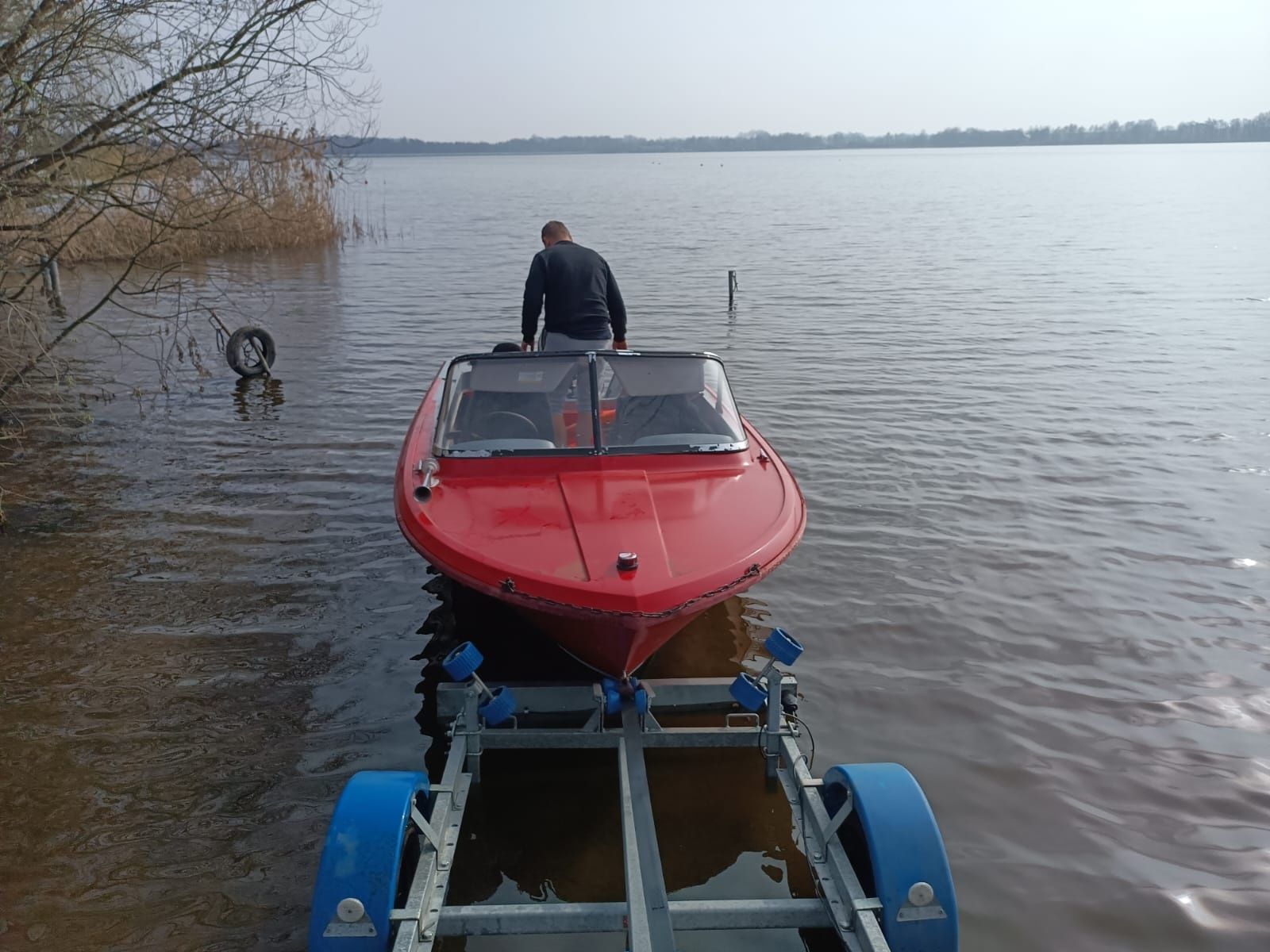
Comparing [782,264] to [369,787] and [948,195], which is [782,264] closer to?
[369,787]

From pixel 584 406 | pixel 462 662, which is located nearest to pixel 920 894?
pixel 462 662

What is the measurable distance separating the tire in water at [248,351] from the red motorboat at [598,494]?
22.8 ft

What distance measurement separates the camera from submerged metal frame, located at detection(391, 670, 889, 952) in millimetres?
3369

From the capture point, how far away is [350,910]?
3211 millimetres

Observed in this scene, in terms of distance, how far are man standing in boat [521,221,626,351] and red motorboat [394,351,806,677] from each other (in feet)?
3.74

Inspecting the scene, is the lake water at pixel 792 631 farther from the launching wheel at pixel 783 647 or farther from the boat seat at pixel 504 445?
the boat seat at pixel 504 445

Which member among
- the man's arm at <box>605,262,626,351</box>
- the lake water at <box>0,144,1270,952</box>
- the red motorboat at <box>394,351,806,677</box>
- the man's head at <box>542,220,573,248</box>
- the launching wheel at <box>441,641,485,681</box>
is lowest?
the lake water at <box>0,144,1270,952</box>

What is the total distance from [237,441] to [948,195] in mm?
49710

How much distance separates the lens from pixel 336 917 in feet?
10.7

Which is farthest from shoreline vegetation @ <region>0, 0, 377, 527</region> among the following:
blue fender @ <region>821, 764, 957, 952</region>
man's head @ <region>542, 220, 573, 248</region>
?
blue fender @ <region>821, 764, 957, 952</region>

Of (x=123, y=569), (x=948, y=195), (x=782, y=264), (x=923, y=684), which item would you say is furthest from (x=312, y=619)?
(x=948, y=195)

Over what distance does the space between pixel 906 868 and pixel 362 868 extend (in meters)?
1.95

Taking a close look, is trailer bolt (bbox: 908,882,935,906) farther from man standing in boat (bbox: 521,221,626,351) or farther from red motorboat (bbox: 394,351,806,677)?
man standing in boat (bbox: 521,221,626,351)

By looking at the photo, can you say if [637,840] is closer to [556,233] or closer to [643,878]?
[643,878]
